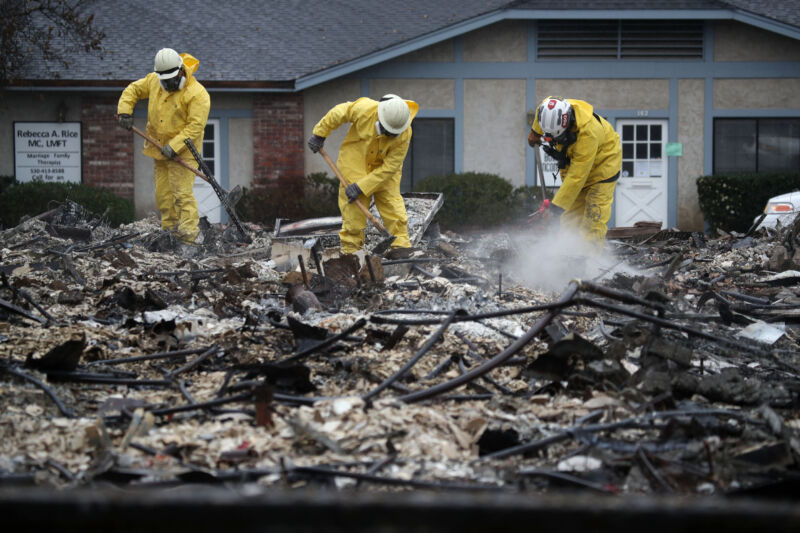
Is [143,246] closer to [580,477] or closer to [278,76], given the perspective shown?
[278,76]

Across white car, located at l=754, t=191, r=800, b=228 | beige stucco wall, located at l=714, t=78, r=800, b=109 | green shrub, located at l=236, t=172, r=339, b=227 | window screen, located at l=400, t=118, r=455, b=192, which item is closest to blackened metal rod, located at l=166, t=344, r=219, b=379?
white car, located at l=754, t=191, r=800, b=228

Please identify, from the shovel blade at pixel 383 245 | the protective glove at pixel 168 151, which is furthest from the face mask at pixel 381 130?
the protective glove at pixel 168 151

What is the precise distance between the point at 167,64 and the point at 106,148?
6.72 metres

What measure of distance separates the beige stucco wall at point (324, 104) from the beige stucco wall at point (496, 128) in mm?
2282

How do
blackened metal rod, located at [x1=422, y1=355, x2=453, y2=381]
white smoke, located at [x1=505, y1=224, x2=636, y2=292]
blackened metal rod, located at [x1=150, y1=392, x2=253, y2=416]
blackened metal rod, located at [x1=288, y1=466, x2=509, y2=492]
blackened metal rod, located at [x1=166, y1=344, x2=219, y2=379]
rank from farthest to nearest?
white smoke, located at [x1=505, y1=224, x2=636, y2=292]
blackened metal rod, located at [x1=166, y1=344, x2=219, y2=379]
blackened metal rod, located at [x1=422, y1=355, x2=453, y2=381]
blackened metal rod, located at [x1=150, y1=392, x2=253, y2=416]
blackened metal rod, located at [x1=288, y1=466, x2=509, y2=492]

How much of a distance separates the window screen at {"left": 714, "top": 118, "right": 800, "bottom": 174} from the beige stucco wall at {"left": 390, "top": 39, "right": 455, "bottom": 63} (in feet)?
17.8

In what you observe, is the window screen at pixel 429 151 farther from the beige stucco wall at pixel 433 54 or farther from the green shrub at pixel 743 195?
the green shrub at pixel 743 195

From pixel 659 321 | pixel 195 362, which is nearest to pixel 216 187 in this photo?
pixel 195 362

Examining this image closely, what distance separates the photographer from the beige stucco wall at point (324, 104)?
1608 cm

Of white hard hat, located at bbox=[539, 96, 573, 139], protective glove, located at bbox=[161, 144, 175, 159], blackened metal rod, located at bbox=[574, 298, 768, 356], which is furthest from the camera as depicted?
protective glove, located at bbox=[161, 144, 175, 159]

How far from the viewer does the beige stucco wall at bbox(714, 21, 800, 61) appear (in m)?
16.1

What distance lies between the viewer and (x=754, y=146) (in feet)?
53.7

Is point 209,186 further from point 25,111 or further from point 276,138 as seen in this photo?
point 25,111

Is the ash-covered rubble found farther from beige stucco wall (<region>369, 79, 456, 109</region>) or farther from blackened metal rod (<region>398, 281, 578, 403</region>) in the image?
beige stucco wall (<region>369, 79, 456, 109</region>)
